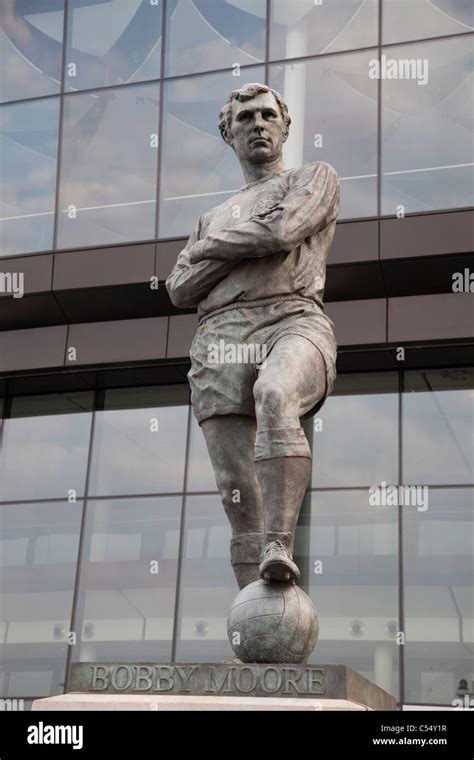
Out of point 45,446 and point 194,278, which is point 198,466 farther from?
point 194,278

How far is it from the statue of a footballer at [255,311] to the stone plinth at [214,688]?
83 cm

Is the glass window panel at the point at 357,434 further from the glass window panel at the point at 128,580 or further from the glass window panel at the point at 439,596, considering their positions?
the glass window panel at the point at 128,580

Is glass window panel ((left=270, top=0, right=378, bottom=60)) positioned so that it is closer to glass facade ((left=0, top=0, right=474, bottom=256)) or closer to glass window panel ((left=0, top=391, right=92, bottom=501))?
glass facade ((left=0, top=0, right=474, bottom=256))

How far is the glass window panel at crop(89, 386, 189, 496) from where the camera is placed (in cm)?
1748

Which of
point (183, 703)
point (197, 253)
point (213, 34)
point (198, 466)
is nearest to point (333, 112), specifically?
point (213, 34)

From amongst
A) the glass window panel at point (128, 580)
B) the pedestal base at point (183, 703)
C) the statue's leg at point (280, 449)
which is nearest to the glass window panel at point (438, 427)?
the glass window panel at point (128, 580)

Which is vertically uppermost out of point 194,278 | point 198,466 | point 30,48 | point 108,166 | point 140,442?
point 30,48

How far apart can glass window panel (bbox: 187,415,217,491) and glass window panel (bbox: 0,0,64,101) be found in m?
5.89

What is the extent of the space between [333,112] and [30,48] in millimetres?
5216

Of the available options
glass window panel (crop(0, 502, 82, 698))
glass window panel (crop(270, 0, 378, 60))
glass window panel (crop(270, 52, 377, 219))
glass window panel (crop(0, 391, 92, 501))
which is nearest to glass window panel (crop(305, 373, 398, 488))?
glass window panel (crop(270, 52, 377, 219))

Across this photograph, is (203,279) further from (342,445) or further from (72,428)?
(72,428)

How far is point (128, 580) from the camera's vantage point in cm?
1712

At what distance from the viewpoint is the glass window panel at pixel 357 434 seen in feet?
53.9
